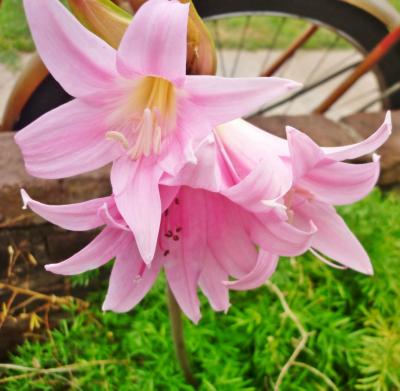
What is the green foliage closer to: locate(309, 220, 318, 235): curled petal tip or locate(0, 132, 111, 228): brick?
locate(0, 132, 111, 228): brick

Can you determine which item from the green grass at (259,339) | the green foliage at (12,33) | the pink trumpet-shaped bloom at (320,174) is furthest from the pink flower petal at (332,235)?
the green foliage at (12,33)

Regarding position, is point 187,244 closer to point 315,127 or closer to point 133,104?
point 133,104

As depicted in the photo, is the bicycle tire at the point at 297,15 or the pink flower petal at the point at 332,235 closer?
the pink flower petal at the point at 332,235

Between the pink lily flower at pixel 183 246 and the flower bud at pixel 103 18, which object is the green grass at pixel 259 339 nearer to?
the pink lily flower at pixel 183 246

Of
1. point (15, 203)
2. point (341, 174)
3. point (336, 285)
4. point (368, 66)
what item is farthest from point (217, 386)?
point (368, 66)

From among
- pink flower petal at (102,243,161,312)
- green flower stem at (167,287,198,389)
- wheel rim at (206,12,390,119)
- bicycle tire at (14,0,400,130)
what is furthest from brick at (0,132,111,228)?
wheel rim at (206,12,390,119)

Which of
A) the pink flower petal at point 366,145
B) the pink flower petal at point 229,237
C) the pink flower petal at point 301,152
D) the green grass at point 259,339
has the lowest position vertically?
the green grass at point 259,339
